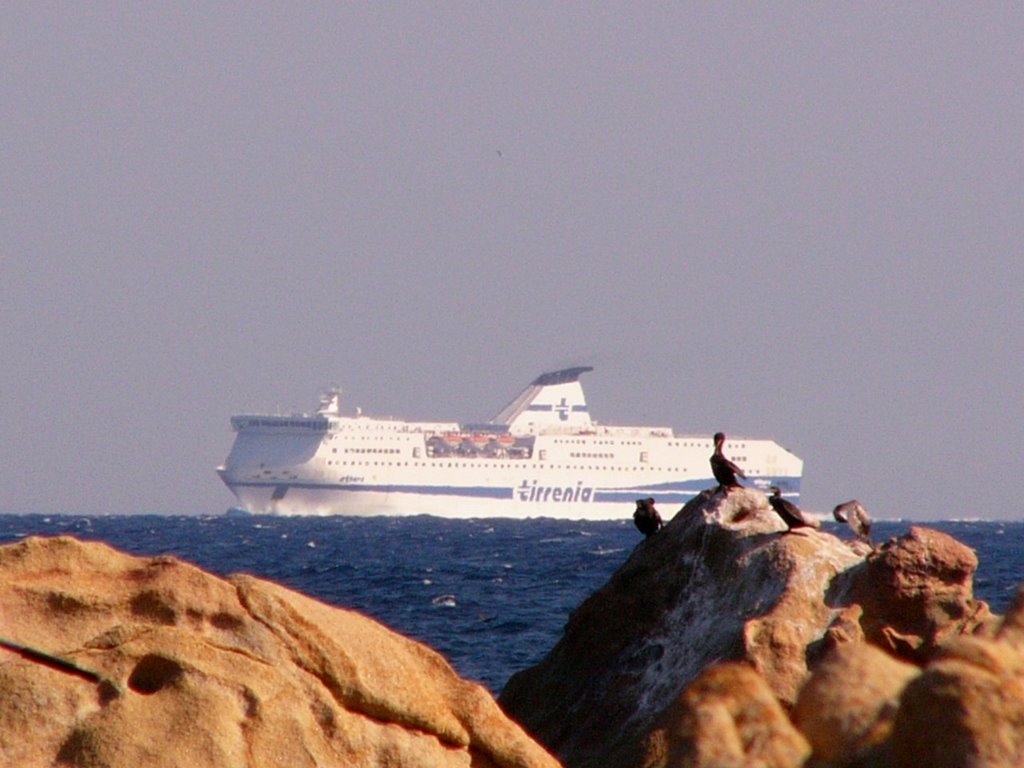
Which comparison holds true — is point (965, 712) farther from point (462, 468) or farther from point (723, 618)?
point (462, 468)

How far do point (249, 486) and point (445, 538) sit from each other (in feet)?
154

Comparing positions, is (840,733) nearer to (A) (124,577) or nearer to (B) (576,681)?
(A) (124,577)

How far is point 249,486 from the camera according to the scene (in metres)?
108

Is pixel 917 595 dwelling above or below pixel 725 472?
below

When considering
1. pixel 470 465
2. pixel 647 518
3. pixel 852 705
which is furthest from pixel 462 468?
pixel 852 705

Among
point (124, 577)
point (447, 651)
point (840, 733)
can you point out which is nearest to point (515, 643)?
point (447, 651)

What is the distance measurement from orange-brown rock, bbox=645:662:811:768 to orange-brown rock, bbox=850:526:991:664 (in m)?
4.53

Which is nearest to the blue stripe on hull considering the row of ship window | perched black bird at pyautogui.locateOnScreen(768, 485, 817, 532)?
the row of ship window

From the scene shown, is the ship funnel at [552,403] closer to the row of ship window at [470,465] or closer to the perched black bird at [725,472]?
the row of ship window at [470,465]

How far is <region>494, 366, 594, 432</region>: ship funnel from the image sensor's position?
121 meters

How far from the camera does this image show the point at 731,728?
3.74m

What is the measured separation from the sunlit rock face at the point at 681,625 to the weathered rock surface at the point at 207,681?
2293 millimetres

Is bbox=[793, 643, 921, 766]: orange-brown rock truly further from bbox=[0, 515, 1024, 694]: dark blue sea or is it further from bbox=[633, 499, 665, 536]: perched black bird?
bbox=[0, 515, 1024, 694]: dark blue sea

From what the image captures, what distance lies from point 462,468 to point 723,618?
95915mm
